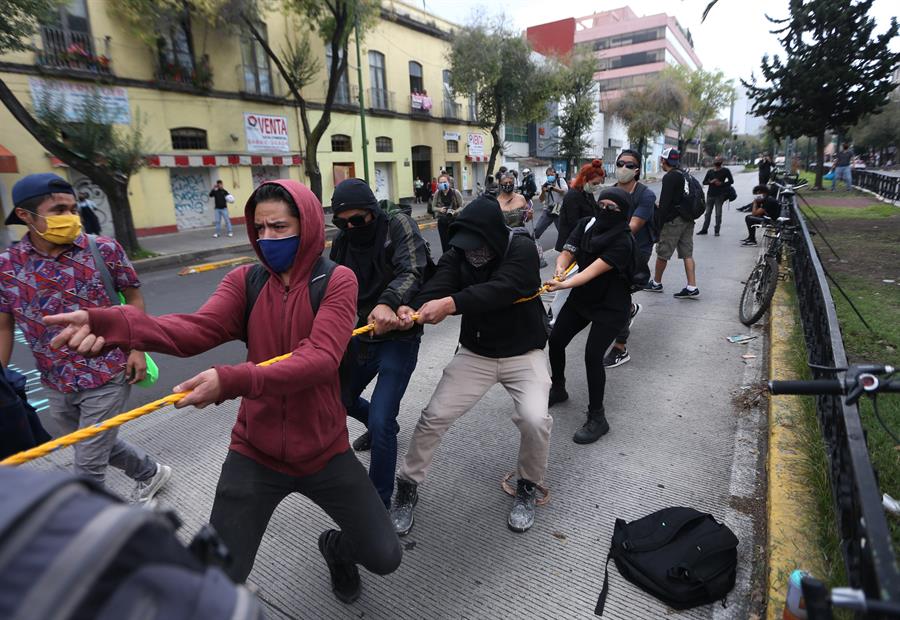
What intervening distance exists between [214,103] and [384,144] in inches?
382

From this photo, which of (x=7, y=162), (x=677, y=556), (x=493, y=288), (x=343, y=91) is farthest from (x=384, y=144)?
(x=677, y=556)

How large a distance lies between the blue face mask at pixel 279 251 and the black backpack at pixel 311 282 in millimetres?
101

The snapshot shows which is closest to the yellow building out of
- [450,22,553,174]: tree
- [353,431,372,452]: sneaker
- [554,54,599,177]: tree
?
[450,22,553,174]: tree

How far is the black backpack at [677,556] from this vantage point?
2.49 m

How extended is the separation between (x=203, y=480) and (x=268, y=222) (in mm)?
2205

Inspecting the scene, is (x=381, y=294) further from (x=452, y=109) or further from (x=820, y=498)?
(x=452, y=109)

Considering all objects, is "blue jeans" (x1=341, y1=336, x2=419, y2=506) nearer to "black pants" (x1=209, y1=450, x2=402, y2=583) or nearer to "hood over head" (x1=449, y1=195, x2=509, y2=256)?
"black pants" (x1=209, y1=450, x2=402, y2=583)

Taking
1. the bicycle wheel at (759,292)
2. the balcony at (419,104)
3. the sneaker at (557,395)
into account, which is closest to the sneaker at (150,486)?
the sneaker at (557,395)

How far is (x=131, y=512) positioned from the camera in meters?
0.76

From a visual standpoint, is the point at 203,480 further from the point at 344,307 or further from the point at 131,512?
the point at 131,512

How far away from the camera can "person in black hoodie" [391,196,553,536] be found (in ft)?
9.87

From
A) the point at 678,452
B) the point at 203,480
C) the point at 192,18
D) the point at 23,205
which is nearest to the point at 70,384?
the point at 23,205

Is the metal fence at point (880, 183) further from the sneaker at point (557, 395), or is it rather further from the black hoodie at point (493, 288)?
the black hoodie at point (493, 288)

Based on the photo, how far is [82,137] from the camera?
1221 cm
